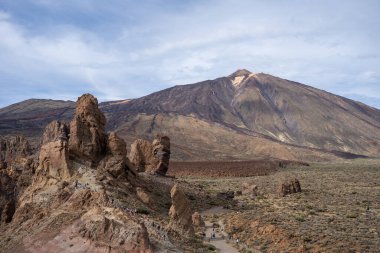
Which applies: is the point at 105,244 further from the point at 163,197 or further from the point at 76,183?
the point at 163,197

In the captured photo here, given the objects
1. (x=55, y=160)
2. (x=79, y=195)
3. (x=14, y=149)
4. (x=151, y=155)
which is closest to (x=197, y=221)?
(x=55, y=160)

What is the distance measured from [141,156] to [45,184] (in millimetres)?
31922

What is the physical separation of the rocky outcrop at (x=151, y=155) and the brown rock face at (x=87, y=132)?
799 inches

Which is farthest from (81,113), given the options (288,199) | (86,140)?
(288,199)

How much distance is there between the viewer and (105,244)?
927 inches

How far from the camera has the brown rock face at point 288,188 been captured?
2613 inches

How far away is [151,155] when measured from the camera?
6594 centimetres

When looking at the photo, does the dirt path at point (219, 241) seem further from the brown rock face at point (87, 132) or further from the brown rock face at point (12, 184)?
the brown rock face at point (12, 184)

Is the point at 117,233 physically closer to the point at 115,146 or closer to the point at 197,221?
the point at 197,221

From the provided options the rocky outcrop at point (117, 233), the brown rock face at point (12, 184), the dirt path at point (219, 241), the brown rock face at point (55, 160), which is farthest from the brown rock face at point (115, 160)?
the rocky outcrop at point (117, 233)

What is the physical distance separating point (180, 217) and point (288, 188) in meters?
38.3

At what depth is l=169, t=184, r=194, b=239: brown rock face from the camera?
31.6 meters

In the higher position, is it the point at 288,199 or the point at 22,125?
the point at 22,125

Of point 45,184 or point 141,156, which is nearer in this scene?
point 45,184
